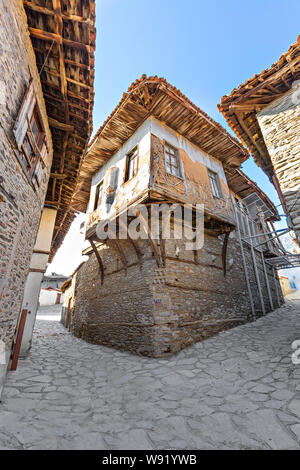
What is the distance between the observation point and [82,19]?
378cm

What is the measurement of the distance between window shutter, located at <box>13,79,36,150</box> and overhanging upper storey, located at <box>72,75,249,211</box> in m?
3.34

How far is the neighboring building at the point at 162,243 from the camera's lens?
243 inches

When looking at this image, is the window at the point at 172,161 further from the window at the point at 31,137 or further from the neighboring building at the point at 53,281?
the neighboring building at the point at 53,281

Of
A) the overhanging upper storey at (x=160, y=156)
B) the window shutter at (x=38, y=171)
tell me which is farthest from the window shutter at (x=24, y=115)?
the overhanging upper storey at (x=160, y=156)

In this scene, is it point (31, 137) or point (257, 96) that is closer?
point (31, 137)

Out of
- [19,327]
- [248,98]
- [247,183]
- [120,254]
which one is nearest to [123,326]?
[120,254]

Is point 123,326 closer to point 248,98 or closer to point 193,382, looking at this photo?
point 193,382

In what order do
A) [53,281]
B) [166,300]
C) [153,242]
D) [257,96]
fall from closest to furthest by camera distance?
[257,96]
[166,300]
[153,242]
[53,281]

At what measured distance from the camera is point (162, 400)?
3.57 m

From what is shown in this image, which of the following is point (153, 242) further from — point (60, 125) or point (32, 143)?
point (60, 125)

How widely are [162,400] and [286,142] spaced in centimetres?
620

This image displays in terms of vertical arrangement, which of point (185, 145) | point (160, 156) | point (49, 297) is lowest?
point (49, 297)

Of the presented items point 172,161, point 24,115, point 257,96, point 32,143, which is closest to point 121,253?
point 172,161
